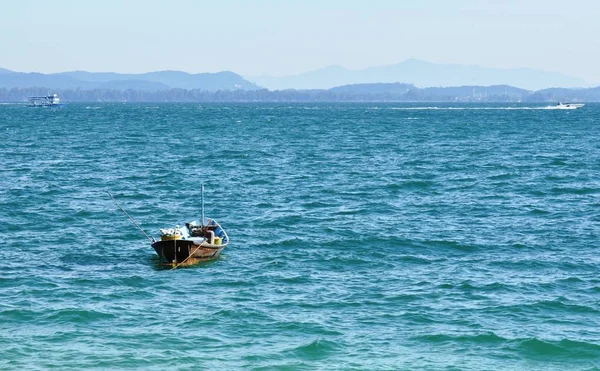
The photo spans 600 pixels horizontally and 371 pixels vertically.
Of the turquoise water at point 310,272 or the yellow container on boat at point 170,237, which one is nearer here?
the turquoise water at point 310,272

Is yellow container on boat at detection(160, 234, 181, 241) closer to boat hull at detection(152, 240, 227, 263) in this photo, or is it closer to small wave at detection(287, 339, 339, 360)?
boat hull at detection(152, 240, 227, 263)

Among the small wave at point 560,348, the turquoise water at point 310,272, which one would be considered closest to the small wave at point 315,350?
the turquoise water at point 310,272

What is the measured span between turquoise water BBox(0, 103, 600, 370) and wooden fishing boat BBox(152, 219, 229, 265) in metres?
0.66

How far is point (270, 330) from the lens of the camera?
29.2m

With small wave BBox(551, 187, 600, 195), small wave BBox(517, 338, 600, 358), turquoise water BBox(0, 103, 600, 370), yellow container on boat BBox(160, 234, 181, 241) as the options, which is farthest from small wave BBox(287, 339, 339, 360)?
small wave BBox(551, 187, 600, 195)

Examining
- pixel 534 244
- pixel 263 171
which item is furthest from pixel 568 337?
pixel 263 171

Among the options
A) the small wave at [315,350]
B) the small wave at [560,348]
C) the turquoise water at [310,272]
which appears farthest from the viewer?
the turquoise water at [310,272]

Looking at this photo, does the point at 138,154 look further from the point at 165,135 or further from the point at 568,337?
the point at 568,337

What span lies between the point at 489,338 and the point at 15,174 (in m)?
54.1

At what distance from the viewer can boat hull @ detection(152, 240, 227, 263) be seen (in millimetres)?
38438

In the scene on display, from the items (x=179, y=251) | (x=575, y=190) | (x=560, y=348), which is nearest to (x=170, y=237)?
(x=179, y=251)

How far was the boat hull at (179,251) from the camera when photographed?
38438mm

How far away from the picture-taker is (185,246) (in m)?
38.7

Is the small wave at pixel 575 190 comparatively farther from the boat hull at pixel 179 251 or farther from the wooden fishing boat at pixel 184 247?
the boat hull at pixel 179 251
